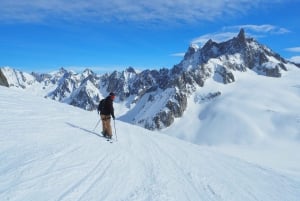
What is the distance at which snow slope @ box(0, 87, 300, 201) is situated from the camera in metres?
9.51

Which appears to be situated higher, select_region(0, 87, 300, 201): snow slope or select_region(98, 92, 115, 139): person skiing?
select_region(98, 92, 115, 139): person skiing

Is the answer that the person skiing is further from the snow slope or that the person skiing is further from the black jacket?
the snow slope

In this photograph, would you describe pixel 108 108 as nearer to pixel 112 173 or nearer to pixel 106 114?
pixel 106 114

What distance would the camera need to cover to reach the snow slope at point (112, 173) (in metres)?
9.51

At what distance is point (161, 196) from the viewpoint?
9.88m

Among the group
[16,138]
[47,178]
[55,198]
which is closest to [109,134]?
[16,138]

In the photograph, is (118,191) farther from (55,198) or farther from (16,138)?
(16,138)

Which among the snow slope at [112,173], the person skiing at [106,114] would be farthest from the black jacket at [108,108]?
the snow slope at [112,173]

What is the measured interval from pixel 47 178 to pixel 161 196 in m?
3.30

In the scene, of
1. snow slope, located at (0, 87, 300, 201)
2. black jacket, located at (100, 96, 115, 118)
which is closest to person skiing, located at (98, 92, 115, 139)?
black jacket, located at (100, 96, 115, 118)

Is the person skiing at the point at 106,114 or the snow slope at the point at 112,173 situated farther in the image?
the person skiing at the point at 106,114

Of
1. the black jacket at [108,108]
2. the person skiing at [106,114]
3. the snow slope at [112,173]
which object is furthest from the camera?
the black jacket at [108,108]

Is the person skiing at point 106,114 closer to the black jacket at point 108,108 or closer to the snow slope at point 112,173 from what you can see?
the black jacket at point 108,108

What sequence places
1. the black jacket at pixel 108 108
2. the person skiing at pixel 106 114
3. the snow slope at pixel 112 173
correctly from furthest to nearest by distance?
the black jacket at pixel 108 108
the person skiing at pixel 106 114
the snow slope at pixel 112 173
